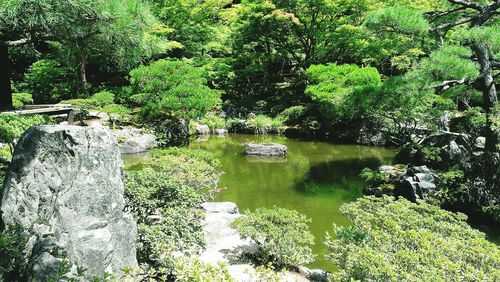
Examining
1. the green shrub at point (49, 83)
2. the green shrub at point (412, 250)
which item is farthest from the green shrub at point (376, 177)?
the green shrub at point (49, 83)

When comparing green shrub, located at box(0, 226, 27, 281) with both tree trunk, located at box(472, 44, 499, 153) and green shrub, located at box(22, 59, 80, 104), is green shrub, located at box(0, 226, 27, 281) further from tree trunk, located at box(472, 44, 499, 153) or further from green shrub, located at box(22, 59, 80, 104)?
green shrub, located at box(22, 59, 80, 104)

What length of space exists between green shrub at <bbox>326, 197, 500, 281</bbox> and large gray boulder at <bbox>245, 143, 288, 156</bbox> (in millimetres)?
8215

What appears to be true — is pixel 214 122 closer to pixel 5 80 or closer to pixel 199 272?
pixel 5 80

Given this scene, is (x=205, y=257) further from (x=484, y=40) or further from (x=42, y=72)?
(x=42, y=72)

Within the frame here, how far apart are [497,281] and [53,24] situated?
186 inches

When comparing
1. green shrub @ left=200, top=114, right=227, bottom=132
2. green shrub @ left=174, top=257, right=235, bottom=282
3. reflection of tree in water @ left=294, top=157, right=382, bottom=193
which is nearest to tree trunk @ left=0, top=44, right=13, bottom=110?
green shrub @ left=174, top=257, right=235, bottom=282

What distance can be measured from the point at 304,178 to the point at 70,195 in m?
7.59

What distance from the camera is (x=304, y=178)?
1036 cm

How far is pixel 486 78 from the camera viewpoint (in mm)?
7465

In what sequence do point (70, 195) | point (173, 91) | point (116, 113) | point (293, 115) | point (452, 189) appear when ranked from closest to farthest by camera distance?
point (70, 195), point (452, 189), point (173, 91), point (116, 113), point (293, 115)

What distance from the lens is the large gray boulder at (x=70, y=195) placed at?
3207 mm

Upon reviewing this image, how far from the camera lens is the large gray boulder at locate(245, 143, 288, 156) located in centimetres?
1304

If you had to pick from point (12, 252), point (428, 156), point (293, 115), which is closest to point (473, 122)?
point (428, 156)

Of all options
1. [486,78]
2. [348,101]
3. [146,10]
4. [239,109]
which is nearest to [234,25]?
[239,109]
